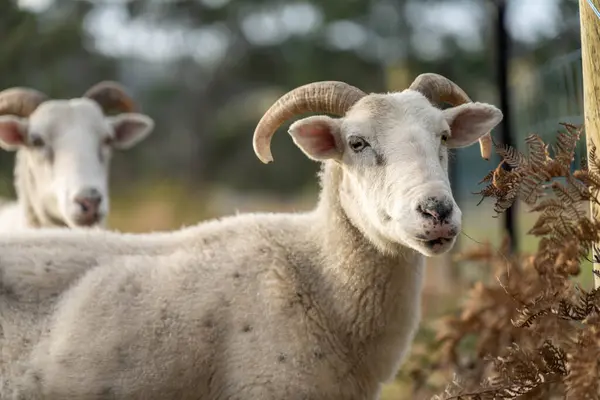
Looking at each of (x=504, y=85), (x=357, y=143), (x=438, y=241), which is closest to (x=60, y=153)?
(x=357, y=143)

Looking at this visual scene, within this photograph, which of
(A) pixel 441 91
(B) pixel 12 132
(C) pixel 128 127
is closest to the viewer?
(A) pixel 441 91

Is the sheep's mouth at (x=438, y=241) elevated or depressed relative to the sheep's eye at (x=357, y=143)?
depressed

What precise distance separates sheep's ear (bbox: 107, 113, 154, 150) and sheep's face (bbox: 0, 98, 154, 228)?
0.17m

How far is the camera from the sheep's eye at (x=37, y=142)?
311 inches

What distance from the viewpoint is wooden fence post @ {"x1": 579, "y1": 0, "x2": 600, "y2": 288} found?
4273 millimetres

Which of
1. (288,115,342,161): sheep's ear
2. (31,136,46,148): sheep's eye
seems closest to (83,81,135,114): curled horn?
(31,136,46,148): sheep's eye

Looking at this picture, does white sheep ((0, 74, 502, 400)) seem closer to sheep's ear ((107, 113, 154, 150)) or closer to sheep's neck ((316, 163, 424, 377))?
sheep's neck ((316, 163, 424, 377))

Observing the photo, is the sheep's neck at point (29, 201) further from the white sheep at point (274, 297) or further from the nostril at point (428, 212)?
the nostril at point (428, 212)

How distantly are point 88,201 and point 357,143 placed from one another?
124 inches

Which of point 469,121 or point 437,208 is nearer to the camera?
point 437,208

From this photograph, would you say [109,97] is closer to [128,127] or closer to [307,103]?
[128,127]

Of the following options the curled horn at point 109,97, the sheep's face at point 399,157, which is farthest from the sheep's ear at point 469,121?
the curled horn at point 109,97

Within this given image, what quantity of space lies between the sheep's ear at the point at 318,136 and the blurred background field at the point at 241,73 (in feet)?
12.6

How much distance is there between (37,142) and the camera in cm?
792
